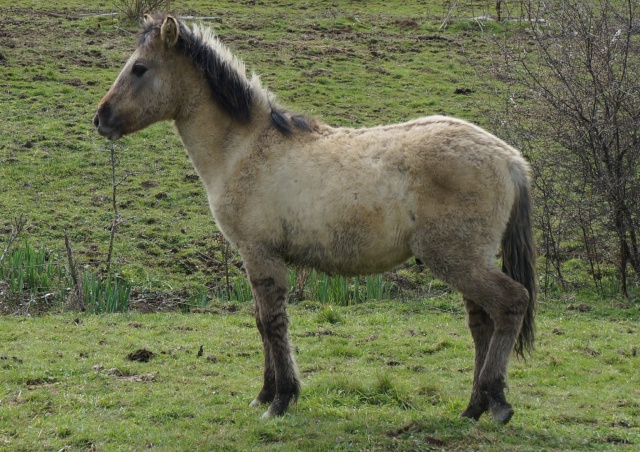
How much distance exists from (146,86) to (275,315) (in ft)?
7.28

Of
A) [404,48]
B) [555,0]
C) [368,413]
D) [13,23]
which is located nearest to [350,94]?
[404,48]

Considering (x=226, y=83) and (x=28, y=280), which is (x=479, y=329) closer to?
(x=226, y=83)

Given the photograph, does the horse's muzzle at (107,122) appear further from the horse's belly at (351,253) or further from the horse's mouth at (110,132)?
the horse's belly at (351,253)

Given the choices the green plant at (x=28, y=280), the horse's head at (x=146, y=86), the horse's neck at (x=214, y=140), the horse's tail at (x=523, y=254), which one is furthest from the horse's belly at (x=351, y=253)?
the green plant at (x=28, y=280)

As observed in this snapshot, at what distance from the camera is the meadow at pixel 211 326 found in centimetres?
608

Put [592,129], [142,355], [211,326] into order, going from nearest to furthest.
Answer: [142,355], [211,326], [592,129]

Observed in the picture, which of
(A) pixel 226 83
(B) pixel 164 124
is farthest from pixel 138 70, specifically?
(B) pixel 164 124

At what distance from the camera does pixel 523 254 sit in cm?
619

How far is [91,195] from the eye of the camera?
14148mm

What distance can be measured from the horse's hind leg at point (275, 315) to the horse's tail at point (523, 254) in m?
1.75

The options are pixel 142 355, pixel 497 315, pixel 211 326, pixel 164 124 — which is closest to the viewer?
pixel 497 315

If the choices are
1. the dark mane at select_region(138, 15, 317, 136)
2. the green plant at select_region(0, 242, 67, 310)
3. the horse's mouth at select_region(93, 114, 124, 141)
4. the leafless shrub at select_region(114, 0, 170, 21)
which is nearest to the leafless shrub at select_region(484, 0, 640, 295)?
the dark mane at select_region(138, 15, 317, 136)

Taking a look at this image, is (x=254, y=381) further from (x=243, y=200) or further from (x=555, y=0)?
(x=555, y=0)

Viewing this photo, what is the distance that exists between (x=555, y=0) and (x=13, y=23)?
16.7 m
